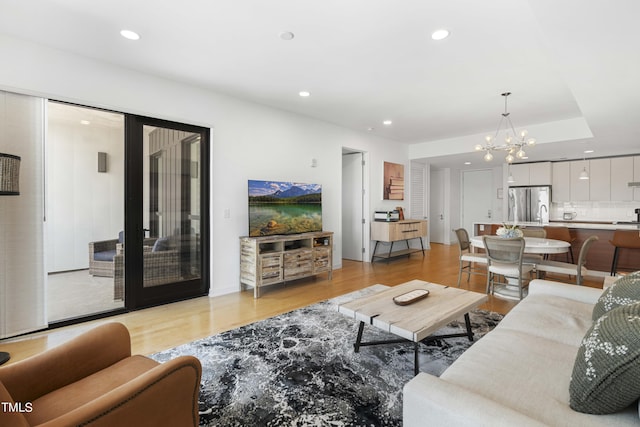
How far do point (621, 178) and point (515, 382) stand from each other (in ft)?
24.7

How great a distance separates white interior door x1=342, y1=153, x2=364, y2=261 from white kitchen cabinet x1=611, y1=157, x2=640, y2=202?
5276 millimetres

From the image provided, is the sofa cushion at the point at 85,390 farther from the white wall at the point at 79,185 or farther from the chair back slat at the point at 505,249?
the chair back slat at the point at 505,249

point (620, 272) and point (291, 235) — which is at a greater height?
point (291, 235)

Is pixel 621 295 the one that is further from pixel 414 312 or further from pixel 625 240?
pixel 625 240

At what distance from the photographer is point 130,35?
2676mm

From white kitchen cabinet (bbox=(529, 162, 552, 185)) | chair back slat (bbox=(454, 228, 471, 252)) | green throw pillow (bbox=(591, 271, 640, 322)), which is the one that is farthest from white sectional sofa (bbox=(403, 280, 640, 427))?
white kitchen cabinet (bbox=(529, 162, 552, 185))

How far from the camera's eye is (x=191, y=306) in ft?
12.0

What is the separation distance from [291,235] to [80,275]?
3328mm

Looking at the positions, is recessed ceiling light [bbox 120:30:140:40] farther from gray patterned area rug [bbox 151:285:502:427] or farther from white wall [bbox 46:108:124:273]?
gray patterned area rug [bbox 151:285:502:427]

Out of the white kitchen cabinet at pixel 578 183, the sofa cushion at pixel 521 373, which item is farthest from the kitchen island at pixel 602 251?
the sofa cushion at pixel 521 373

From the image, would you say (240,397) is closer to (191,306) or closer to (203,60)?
(191,306)

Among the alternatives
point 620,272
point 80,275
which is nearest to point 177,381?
point 80,275

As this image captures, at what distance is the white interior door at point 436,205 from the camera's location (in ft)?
31.2

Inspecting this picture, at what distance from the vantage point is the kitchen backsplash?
6504mm
